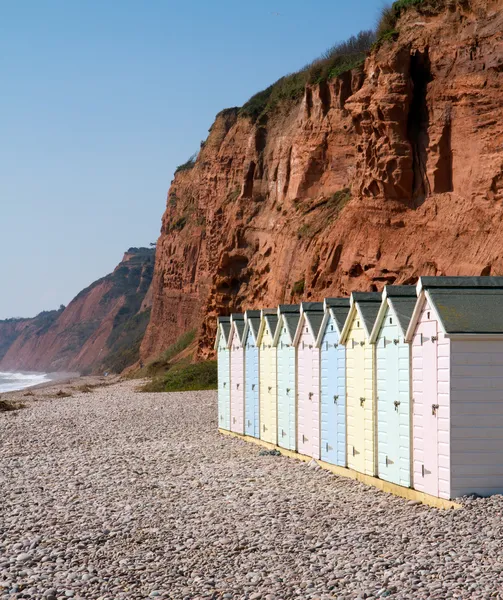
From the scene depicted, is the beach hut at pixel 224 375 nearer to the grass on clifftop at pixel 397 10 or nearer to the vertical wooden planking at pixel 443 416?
the vertical wooden planking at pixel 443 416

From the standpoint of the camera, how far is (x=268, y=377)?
22844mm

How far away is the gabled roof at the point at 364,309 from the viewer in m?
16.5

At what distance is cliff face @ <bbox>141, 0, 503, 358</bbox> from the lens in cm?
3409

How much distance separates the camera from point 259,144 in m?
58.6

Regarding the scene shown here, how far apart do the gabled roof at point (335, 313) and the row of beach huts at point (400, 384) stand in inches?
1.1

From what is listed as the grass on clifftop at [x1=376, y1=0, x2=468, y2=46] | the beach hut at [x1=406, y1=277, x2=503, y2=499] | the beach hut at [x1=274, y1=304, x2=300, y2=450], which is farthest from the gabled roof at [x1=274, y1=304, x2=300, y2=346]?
the grass on clifftop at [x1=376, y1=0, x2=468, y2=46]

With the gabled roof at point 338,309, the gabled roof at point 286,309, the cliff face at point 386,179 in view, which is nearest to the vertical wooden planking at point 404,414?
the gabled roof at point 338,309

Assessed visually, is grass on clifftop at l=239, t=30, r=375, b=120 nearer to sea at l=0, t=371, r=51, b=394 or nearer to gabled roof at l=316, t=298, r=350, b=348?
gabled roof at l=316, t=298, r=350, b=348

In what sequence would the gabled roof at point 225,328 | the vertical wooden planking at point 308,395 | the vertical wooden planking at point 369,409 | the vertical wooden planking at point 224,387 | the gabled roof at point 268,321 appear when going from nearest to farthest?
the vertical wooden planking at point 369,409 < the vertical wooden planking at point 308,395 < the gabled roof at point 268,321 < the vertical wooden planking at point 224,387 < the gabled roof at point 225,328

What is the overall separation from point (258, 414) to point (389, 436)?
28.2 ft

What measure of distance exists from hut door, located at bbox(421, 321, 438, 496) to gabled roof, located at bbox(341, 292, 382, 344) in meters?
2.58

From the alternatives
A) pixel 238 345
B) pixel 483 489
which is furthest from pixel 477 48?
pixel 483 489

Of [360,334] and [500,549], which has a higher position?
[360,334]

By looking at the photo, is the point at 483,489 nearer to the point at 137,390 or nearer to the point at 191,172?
the point at 137,390
